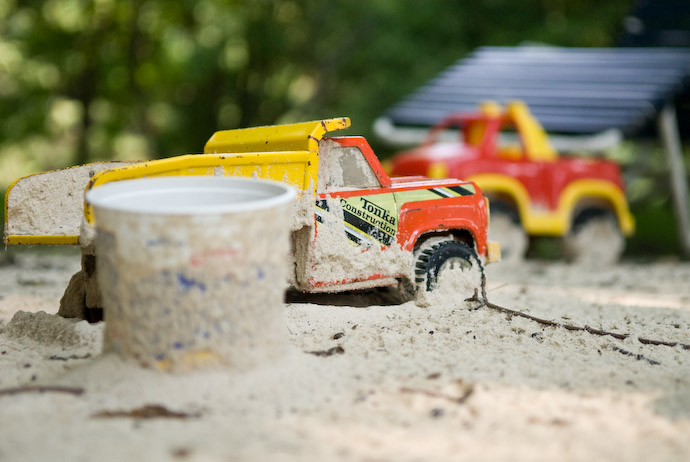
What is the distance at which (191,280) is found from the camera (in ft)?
10.8

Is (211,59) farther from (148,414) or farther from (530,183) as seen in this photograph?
(148,414)

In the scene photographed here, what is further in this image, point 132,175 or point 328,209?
point 328,209

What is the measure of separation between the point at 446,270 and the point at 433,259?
135 mm

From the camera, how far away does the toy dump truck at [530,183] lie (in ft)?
26.9

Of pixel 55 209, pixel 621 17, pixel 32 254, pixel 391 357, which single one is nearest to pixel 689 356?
pixel 391 357

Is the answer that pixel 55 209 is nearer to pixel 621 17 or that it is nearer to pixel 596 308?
pixel 596 308

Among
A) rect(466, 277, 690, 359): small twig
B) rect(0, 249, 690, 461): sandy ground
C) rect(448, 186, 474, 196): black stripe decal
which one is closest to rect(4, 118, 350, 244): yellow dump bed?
rect(0, 249, 690, 461): sandy ground

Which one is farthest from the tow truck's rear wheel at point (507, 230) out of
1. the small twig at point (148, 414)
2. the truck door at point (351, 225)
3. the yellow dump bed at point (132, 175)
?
the small twig at point (148, 414)

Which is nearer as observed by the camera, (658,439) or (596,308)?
(658,439)

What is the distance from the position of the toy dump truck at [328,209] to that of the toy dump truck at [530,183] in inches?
112

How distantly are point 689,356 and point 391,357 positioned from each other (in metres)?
1.74

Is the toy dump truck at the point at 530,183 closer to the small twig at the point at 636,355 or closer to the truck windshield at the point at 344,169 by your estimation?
the truck windshield at the point at 344,169

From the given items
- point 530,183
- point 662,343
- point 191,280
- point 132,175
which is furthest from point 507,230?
point 191,280

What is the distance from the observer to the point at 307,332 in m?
4.38
